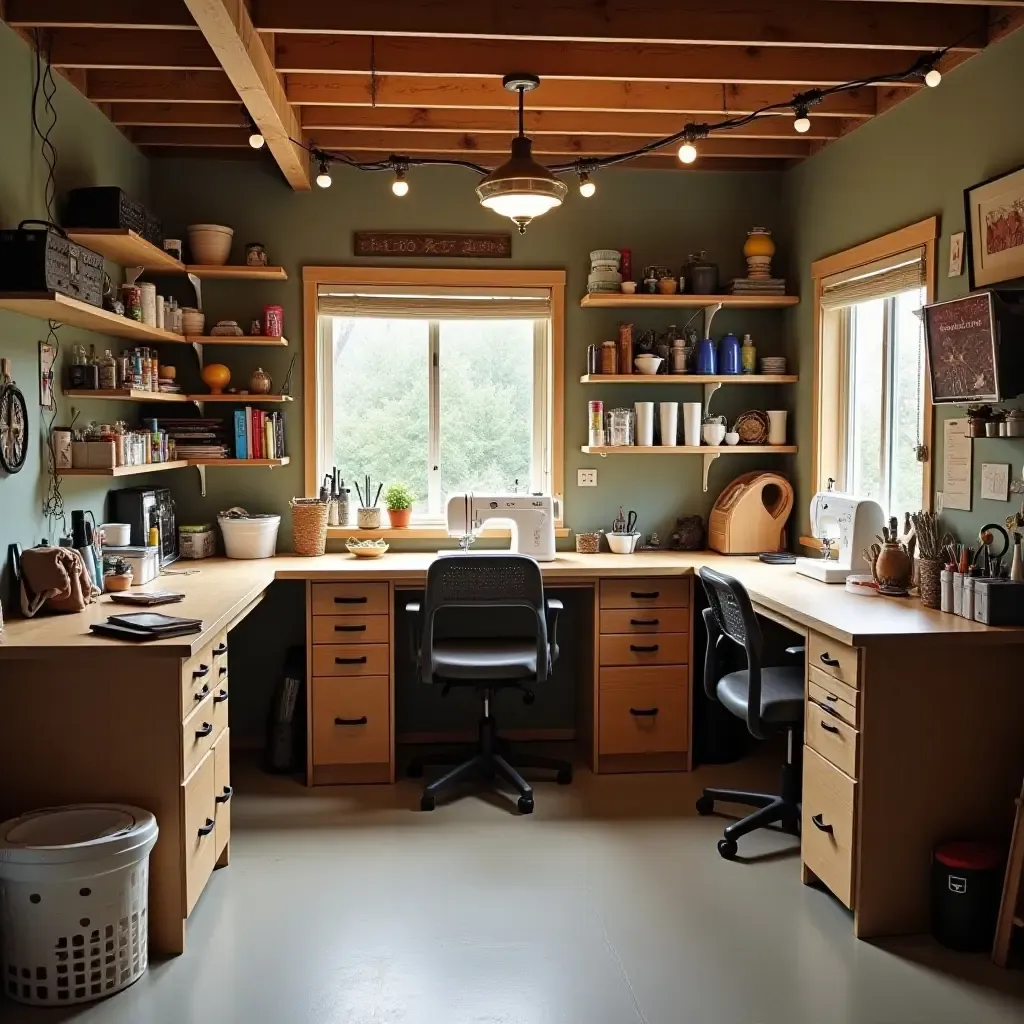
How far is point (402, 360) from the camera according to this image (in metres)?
4.69

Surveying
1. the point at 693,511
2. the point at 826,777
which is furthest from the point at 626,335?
the point at 826,777

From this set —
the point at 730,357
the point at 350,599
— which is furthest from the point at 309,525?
the point at 730,357

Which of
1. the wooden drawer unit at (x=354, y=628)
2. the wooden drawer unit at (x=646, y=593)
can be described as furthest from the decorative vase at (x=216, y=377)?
the wooden drawer unit at (x=646, y=593)

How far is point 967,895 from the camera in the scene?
106 inches

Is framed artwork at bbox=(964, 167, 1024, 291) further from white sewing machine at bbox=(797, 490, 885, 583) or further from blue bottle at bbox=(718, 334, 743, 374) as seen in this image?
blue bottle at bbox=(718, 334, 743, 374)

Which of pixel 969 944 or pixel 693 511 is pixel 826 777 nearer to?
pixel 969 944

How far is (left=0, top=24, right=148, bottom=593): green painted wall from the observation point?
117 inches

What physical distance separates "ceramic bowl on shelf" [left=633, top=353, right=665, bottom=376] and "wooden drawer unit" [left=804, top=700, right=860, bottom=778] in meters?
1.83

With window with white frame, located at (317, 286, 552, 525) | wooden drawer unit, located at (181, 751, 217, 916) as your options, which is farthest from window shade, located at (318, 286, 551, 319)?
wooden drawer unit, located at (181, 751, 217, 916)

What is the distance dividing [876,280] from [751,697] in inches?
65.7

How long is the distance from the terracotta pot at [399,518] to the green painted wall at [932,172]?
5.85 feet

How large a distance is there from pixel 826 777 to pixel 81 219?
2.95 metres

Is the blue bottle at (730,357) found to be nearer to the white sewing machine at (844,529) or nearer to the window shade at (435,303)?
the window shade at (435,303)


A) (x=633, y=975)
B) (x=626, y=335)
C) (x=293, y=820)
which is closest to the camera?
(x=633, y=975)
